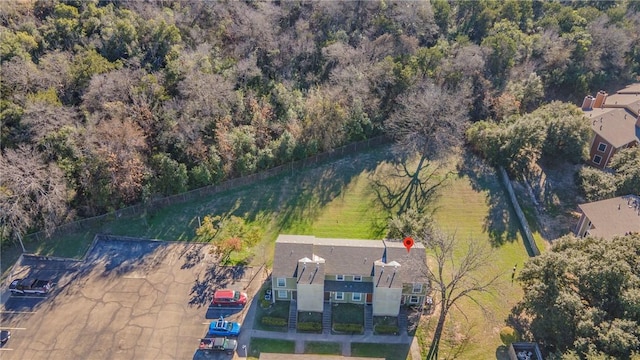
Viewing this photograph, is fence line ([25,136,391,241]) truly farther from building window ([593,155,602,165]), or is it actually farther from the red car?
building window ([593,155,602,165])

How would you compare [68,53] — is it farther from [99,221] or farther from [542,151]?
[542,151]

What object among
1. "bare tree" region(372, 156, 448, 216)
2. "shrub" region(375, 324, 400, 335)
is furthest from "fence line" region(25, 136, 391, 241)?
"shrub" region(375, 324, 400, 335)

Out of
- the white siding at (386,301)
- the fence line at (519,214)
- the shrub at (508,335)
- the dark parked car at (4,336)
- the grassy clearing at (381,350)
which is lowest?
the dark parked car at (4,336)

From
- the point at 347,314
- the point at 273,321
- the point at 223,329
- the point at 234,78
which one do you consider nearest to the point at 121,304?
the point at 223,329

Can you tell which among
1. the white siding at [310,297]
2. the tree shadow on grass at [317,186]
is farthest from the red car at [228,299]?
the tree shadow on grass at [317,186]

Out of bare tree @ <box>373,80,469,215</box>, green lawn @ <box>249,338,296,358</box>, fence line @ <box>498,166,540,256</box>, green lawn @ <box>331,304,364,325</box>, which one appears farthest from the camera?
bare tree @ <box>373,80,469,215</box>

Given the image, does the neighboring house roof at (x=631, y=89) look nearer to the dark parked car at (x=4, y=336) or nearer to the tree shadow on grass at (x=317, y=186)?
the tree shadow on grass at (x=317, y=186)

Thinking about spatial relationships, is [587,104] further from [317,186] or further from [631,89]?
[317,186]

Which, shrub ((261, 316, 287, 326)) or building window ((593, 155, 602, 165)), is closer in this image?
shrub ((261, 316, 287, 326))
